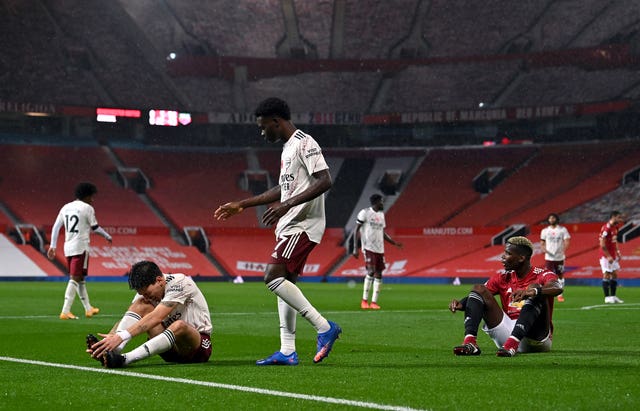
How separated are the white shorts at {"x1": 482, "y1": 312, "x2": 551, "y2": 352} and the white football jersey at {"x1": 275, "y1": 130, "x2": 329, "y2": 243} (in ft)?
7.39

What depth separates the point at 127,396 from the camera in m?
7.16

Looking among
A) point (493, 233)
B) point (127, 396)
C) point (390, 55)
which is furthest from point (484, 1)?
point (127, 396)

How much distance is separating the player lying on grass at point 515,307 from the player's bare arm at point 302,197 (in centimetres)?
187

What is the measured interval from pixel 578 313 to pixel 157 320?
1303 cm

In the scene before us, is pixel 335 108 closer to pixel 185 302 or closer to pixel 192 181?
pixel 192 181

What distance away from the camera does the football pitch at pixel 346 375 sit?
6824 mm

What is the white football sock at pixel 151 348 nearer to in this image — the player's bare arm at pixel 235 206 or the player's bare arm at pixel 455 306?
the player's bare arm at pixel 235 206

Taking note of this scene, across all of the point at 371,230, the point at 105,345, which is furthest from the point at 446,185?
the point at 105,345

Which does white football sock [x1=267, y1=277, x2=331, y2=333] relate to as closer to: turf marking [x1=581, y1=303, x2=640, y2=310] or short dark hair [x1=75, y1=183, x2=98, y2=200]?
short dark hair [x1=75, y1=183, x2=98, y2=200]

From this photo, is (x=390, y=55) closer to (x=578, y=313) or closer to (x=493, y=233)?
(x=493, y=233)

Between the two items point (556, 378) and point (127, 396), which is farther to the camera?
point (556, 378)

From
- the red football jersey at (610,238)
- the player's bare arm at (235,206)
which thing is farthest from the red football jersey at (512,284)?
the red football jersey at (610,238)

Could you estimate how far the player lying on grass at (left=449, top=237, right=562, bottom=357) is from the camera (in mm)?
9938

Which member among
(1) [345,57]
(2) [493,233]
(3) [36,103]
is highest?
(1) [345,57]
